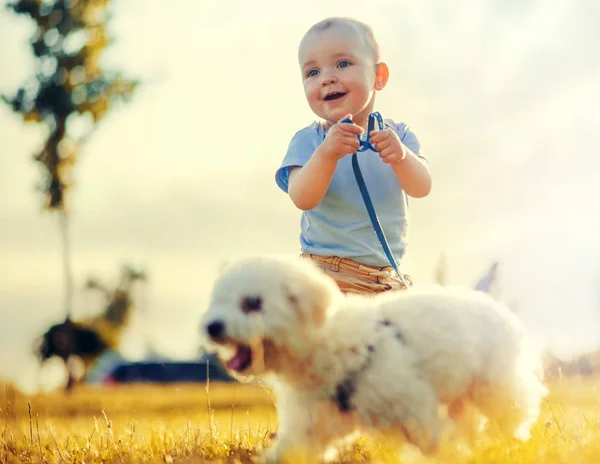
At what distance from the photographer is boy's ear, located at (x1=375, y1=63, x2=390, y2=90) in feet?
15.8

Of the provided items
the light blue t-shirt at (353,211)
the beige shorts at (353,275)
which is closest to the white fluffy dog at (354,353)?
the beige shorts at (353,275)

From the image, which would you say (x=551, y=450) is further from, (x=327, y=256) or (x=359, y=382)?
(x=327, y=256)

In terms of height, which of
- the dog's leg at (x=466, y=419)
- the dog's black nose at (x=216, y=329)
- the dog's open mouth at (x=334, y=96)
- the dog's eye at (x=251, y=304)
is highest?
the dog's open mouth at (x=334, y=96)

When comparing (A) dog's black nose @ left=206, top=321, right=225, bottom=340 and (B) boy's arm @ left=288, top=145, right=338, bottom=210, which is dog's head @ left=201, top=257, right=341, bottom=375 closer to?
(A) dog's black nose @ left=206, top=321, right=225, bottom=340

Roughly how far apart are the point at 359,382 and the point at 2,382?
4237 millimetres

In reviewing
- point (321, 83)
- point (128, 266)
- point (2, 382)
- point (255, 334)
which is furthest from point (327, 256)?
point (128, 266)

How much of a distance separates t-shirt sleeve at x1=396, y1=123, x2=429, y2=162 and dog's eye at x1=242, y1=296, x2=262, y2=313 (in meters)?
1.85

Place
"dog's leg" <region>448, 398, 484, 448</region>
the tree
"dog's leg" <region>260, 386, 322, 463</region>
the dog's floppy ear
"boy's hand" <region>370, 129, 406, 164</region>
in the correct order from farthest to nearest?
the tree, "boy's hand" <region>370, 129, 406, 164</region>, "dog's leg" <region>448, 398, 484, 448</region>, "dog's leg" <region>260, 386, 322, 463</region>, the dog's floppy ear

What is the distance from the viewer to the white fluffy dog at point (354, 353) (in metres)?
3.54

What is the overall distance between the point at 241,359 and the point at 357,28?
7.19ft

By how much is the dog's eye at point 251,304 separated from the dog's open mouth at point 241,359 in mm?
176

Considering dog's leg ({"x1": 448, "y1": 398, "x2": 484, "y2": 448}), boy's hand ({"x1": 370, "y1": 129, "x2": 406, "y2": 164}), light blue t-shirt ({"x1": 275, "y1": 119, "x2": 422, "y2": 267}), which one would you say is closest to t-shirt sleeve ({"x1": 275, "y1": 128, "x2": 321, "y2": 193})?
light blue t-shirt ({"x1": 275, "y1": 119, "x2": 422, "y2": 267})

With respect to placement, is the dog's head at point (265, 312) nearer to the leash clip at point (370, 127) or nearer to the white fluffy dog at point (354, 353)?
the white fluffy dog at point (354, 353)

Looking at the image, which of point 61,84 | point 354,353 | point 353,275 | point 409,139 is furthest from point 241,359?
point 61,84
